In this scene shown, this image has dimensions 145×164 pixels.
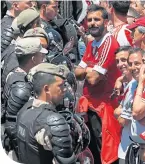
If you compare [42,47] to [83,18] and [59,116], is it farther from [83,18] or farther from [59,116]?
[83,18]

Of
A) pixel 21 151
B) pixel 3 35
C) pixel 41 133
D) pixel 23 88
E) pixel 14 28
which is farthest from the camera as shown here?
pixel 3 35

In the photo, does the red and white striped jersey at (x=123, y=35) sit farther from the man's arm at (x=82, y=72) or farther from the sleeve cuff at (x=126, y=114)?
the sleeve cuff at (x=126, y=114)

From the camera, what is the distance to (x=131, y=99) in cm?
482

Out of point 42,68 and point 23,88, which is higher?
point 42,68

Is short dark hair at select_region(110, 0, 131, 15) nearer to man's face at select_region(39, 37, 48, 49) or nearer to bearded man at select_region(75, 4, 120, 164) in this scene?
bearded man at select_region(75, 4, 120, 164)

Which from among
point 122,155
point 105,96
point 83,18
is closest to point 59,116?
point 122,155

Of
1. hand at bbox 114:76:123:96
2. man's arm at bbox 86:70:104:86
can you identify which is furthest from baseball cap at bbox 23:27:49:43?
hand at bbox 114:76:123:96

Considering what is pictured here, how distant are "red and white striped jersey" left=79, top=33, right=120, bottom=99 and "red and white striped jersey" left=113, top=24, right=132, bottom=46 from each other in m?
0.08

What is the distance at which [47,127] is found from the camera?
3.75 meters

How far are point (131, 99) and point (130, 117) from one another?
151mm

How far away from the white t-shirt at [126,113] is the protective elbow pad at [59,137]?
1.16 metres

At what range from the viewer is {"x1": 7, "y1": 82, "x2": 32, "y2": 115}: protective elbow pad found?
469cm

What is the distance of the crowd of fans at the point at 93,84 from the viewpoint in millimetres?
4062

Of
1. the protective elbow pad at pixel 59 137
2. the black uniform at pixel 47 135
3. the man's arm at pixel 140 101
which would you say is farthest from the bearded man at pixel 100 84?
the protective elbow pad at pixel 59 137
